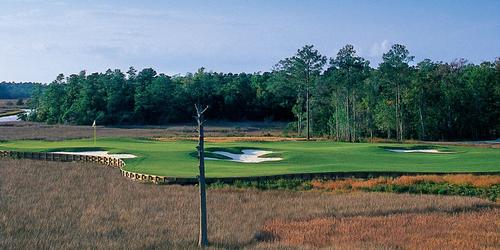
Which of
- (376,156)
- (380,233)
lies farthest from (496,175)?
(380,233)

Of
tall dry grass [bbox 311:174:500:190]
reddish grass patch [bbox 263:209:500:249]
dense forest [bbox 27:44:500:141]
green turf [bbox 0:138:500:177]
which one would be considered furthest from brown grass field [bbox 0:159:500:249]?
dense forest [bbox 27:44:500:141]

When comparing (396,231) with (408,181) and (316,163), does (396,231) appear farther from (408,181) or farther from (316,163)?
(316,163)

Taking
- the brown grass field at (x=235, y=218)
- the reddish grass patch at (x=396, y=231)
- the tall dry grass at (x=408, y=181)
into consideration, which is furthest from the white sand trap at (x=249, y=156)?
the reddish grass patch at (x=396, y=231)

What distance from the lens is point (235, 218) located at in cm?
2058

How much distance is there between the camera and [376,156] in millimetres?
44562

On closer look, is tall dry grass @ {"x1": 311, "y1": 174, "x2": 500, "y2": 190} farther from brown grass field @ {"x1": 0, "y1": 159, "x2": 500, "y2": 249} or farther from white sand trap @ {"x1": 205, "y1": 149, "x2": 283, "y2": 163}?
white sand trap @ {"x1": 205, "y1": 149, "x2": 283, "y2": 163}

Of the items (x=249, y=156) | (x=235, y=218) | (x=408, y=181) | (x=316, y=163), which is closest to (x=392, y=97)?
(x=249, y=156)

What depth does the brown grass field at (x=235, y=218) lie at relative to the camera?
1684 centimetres

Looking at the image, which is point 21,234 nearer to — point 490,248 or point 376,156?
point 490,248

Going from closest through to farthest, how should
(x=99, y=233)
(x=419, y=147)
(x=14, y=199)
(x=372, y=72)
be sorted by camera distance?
(x=99, y=233) < (x=14, y=199) < (x=419, y=147) < (x=372, y=72)

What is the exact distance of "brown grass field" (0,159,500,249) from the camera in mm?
16844

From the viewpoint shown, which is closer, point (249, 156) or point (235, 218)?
point (235, 218)

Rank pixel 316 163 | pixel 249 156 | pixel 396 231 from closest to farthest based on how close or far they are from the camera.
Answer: pixel 396 231
pixel 316 163
pixel 249 156

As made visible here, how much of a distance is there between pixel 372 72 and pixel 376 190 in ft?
179
